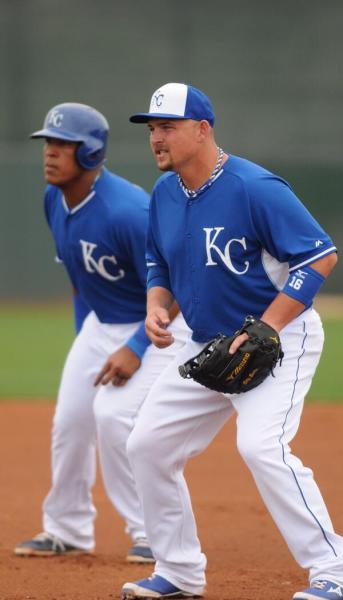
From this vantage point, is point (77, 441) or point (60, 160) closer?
point (60, 160)

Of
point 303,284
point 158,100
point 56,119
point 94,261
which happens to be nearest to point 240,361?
point 303,284

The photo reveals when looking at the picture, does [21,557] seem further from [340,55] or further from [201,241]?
[340,55]

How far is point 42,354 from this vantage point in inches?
522

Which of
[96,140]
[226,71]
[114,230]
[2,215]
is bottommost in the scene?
[2,215]

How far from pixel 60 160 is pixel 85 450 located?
4.60ft

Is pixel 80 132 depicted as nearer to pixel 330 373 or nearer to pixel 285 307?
pixel 285 307

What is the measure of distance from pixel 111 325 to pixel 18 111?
1722 centimetres

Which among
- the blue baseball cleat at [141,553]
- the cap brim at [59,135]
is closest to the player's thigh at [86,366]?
the blue baseball cleat at [141,553]

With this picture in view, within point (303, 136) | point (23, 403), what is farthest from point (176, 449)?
point (303, 136)

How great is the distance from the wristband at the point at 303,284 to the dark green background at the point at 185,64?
17.7 m

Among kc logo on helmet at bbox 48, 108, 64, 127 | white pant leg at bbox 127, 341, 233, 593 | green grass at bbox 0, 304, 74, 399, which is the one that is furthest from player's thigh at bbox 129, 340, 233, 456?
green grass at bbox 0, 304, 74, 399

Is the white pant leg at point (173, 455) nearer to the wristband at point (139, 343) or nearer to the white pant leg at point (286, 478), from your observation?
the white pant leg at point (286, 478)

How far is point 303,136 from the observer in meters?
21.7

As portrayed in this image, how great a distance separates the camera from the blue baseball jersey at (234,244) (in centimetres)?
402
